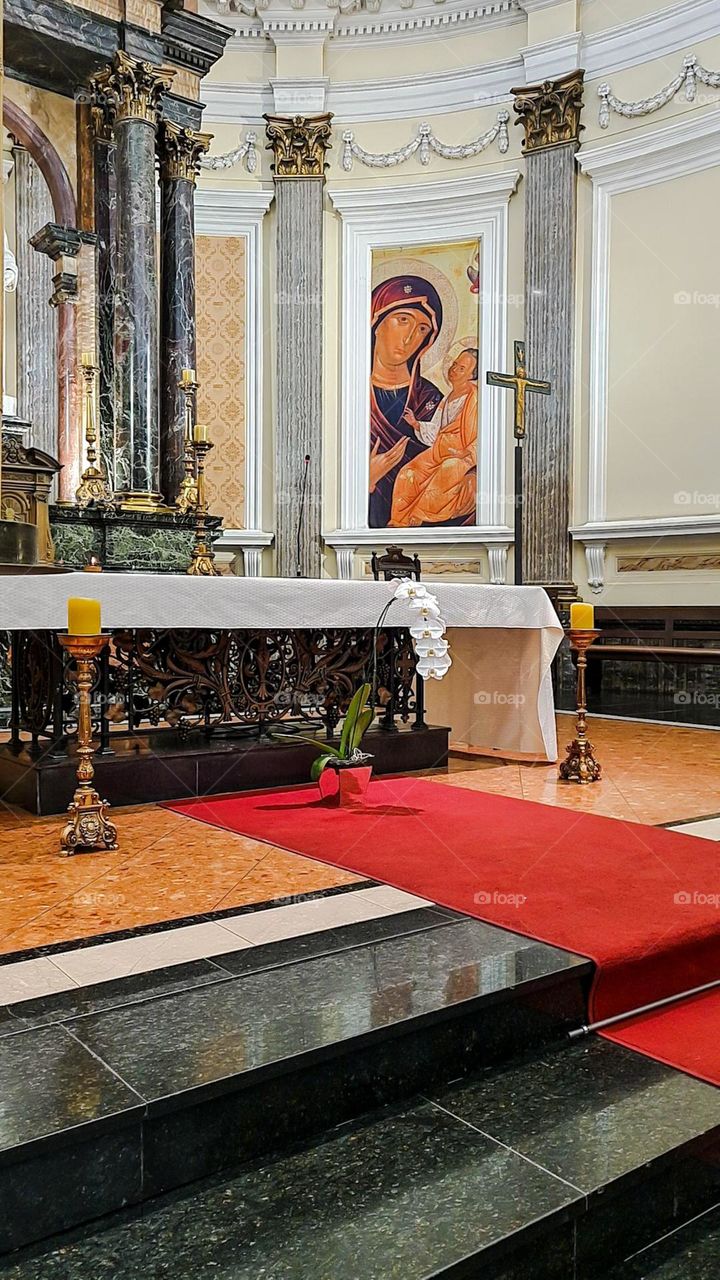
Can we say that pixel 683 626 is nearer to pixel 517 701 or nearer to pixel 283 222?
pixel 517 701

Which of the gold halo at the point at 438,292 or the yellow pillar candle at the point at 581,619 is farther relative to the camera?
the gold halo at the point at 438,292

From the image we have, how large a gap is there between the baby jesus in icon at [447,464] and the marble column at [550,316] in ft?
2.26

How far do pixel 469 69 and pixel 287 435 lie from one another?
13.5ft

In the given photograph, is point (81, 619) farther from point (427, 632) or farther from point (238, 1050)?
point (238, 1050)

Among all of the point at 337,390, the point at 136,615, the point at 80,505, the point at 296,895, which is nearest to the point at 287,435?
the point at 337,390

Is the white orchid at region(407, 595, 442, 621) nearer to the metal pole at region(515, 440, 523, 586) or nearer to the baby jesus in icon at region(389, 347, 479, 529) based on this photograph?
the metal pole at region(515, 440, 523, 586)

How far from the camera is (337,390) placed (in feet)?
38.0

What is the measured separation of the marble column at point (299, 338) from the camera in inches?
438

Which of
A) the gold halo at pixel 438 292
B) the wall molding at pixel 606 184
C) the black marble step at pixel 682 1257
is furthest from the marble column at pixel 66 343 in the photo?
the black marble step at pixel 682 1257

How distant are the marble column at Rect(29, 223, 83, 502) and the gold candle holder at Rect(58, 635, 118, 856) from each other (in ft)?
13.2

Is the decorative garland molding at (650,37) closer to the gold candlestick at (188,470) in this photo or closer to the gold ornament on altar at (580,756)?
the gold candlestick at (188,470)

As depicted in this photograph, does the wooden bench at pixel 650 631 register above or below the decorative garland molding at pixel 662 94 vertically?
below
